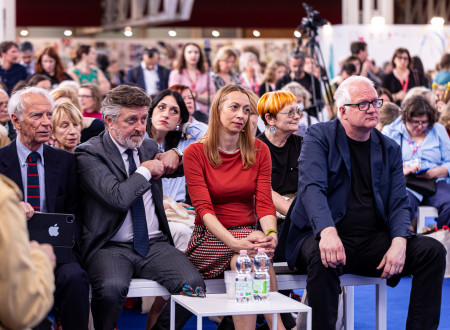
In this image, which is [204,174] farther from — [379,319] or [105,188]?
[379,319]

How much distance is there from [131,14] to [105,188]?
1813cm

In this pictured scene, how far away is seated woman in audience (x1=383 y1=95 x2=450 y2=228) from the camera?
628 cm

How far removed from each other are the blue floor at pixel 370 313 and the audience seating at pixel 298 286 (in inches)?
23.6

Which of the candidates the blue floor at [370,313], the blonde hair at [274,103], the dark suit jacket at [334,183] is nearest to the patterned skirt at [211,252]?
the dark suit jacket at [334,183]

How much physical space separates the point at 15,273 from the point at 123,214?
1732 mm

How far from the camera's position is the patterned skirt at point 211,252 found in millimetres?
3938

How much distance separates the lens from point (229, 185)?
405 centimetres

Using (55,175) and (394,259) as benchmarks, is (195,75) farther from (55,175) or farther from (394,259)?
(394,259)

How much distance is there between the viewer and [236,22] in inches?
835

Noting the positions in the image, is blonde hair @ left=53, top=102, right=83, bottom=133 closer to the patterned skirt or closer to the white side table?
the patterned skirt

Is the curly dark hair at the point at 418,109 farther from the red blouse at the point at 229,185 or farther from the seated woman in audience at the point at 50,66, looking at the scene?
the seated woman in audience at the point at 50,66

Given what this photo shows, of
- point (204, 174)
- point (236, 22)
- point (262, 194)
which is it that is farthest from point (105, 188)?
point (236, 22)

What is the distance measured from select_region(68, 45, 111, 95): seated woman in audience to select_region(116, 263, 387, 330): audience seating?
512cm

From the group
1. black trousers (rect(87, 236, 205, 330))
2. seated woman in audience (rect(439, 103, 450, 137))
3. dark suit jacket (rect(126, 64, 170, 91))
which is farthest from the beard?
dark suit jacket (rect(126, 64, 170, 91))
